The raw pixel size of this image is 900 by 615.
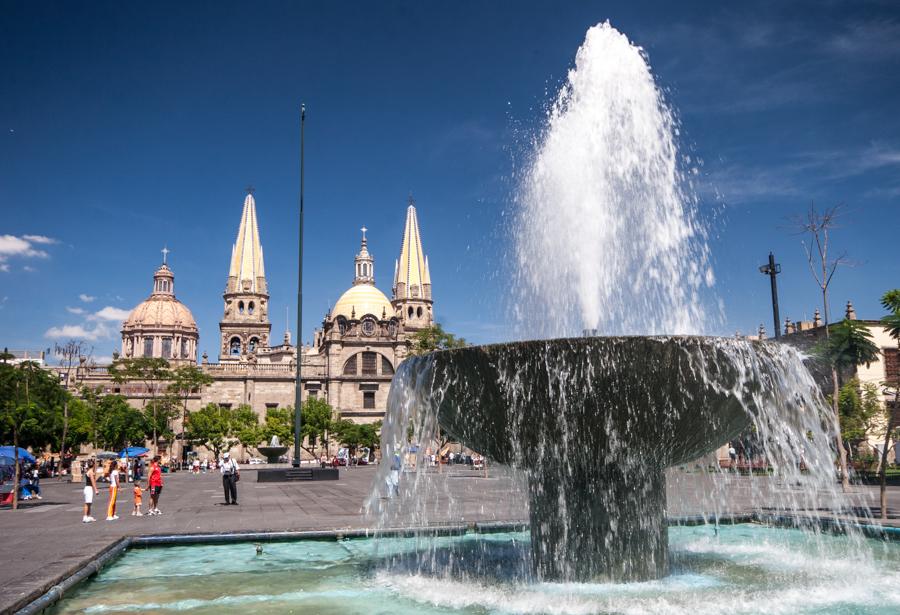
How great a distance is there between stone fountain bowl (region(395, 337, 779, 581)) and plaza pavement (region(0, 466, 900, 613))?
1.65 m

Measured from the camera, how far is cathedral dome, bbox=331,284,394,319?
81750 mm

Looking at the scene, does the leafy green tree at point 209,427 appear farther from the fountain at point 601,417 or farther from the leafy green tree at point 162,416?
the fountain at point 601,417

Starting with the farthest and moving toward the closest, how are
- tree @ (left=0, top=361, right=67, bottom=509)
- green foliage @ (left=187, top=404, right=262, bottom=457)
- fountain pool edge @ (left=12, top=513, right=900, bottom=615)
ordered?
green foliage @ (left=187, top=404, right=262, bottom=457) < tree @ (left=0, top=361, right=67, bottom=509) < fountain pool edge @ (left=12, top=513, right=900, bottom=615)

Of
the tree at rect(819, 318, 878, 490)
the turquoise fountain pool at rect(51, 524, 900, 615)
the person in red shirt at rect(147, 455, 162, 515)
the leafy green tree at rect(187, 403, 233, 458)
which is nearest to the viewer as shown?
the turquoise fountain pool at rect(51, 524, 900, 615)

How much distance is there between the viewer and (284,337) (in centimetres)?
9312

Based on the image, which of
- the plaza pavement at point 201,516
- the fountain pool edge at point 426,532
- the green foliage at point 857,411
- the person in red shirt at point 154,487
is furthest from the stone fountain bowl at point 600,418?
the green foliage at point 857,411

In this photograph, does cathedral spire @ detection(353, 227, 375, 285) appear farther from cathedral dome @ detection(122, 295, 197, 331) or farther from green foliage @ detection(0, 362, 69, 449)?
green foliage @ detection(0, 362, 69, 449)

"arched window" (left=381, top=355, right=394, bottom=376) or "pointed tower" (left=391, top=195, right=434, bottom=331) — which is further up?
"pointed tower" (left=391, top=195, right=434, bottom=331)

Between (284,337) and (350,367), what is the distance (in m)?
22.0

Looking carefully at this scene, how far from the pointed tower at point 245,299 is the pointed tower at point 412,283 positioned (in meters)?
15.4

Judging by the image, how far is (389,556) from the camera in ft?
28.9

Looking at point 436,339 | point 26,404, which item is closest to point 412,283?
point 436,339

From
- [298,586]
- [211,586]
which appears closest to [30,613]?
[211,586]

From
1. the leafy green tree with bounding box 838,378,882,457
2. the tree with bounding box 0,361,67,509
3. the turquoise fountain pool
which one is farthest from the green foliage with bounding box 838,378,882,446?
the tree with bounding box 0,361,67,509
